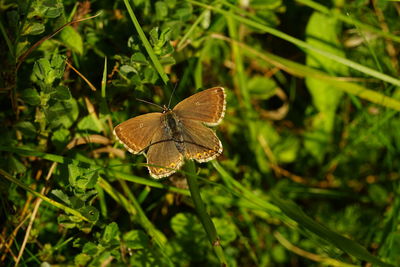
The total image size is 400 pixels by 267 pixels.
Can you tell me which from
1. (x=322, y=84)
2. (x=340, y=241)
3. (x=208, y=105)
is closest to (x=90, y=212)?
(x=208, y=105)

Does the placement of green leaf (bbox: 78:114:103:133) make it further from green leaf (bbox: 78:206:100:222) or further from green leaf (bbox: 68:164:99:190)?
green leaf (bbox: 78:206:100:222)

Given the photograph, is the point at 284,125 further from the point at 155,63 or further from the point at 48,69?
the point at 48,69

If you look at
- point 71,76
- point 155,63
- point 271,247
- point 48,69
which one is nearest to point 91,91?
point 71,76

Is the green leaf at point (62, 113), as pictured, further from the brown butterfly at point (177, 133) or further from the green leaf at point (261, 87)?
the green leaf at point (261, 87)

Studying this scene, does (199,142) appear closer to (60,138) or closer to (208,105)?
(208,105)

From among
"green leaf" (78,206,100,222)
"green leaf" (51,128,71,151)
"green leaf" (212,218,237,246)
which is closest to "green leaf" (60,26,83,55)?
"green leaf" (51,128,71,151)
